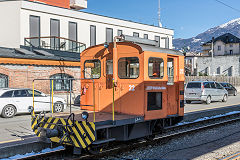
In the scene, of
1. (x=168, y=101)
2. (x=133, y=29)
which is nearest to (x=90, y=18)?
(x=133, y=29)

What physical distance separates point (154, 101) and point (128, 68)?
1.28 meters

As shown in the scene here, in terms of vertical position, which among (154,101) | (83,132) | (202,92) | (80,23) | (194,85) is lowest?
(83,132)

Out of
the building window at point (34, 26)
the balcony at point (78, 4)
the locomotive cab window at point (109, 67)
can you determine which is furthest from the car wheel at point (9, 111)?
the balcony at point (78, 4)

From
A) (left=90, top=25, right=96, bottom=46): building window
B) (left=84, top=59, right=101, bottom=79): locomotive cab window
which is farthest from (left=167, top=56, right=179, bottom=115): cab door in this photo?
(left=90, top=25, right=96, bottom=46): building window

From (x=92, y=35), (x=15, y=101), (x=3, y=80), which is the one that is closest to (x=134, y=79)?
(x=15, y=101)

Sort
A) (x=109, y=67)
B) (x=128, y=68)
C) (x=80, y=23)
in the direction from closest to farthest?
(x=128, y=68)
(x=109, y=67)
(x=80, y=23)

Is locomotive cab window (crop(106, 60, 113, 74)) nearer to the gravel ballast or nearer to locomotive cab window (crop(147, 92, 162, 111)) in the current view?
locomotive cab window (crop(147, 92, 162, 111))

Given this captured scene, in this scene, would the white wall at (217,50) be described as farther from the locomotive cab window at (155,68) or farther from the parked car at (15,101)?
the locomotive cab window at (155,68)

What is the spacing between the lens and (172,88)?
906cm

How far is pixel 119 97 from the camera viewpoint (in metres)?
8.20

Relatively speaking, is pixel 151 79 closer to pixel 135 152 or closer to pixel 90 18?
pixel 135 152

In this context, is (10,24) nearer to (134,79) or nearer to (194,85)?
(194,85)

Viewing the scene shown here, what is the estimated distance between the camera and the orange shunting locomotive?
6.93 m

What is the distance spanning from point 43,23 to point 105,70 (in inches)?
822
